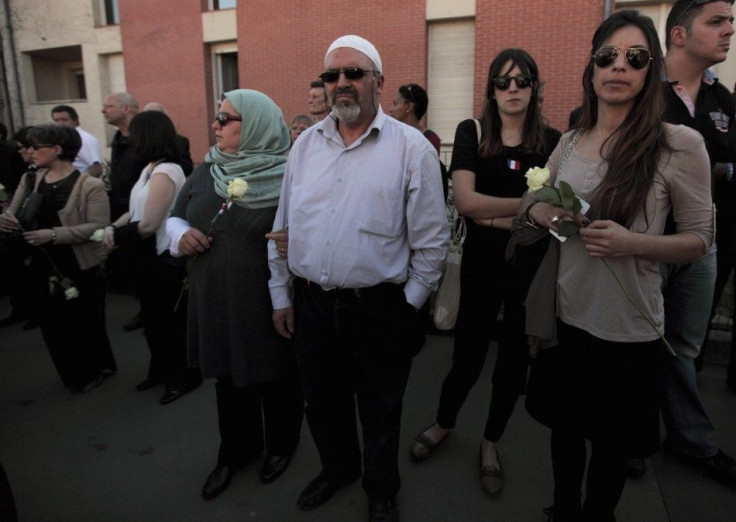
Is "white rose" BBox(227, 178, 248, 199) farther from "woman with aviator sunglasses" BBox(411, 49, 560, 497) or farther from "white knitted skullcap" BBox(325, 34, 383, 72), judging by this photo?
"woman with aviator sunglasses" BBox(411, 49, 560, 497)

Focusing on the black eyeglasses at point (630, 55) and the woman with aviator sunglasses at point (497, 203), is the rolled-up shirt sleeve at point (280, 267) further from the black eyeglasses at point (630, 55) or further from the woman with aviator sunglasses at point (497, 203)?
the black eyeglasses at point (630, 55)

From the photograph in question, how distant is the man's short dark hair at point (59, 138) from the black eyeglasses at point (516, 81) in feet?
10.4

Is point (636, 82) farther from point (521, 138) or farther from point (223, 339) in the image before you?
point (223, 339)

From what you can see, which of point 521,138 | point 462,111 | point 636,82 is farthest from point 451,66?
point 636,82

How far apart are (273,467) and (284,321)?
0.96 metres

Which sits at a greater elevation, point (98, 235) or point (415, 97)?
point (415, 97)

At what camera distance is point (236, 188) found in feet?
7.47

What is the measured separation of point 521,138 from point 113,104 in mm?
4516

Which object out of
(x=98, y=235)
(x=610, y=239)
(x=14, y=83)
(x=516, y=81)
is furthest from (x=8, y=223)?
(x=14, y=83)

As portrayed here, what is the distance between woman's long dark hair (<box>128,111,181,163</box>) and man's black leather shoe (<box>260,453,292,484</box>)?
2166 millimetres

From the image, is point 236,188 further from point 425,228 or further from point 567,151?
point 567,151

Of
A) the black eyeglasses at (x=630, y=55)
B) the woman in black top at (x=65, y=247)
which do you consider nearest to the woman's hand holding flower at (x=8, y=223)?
the woman in black top at (x=65, y=247)

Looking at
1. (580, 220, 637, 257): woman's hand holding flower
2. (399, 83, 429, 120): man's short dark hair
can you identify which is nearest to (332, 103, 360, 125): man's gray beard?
(580, 220, 637, 257): woman's hand holding flower

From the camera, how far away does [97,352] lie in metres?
4.02
